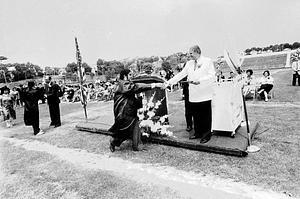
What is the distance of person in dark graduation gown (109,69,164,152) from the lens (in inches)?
214

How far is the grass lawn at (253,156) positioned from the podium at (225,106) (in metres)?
0.70

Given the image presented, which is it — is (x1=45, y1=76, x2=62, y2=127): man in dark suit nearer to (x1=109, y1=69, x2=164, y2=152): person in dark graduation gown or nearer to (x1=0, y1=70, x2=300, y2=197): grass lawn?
(x1=0, y1=70, x2=300, y2=197): grass lawn

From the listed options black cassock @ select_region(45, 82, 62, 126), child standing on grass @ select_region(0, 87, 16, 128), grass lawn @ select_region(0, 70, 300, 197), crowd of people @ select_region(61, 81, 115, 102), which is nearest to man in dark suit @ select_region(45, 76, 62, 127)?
black cassock @ select_region(45, 82, 62, 126)

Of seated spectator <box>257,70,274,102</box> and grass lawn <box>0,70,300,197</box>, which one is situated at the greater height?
seated spectator <box>257,70,274,102</box>

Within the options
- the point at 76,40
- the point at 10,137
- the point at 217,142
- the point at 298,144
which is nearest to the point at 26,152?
the point at 10,137

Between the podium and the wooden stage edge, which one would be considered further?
the podium

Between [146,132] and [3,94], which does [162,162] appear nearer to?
[146,132]

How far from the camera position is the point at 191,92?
203 inches

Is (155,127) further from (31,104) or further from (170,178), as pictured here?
(31,104)

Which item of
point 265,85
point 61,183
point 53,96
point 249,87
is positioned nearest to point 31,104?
point 53,96

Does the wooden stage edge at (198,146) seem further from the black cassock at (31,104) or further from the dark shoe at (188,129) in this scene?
the black cassock at (31,104)

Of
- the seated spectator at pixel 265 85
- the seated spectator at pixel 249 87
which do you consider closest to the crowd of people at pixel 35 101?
the seated spectator at pixel 249 87

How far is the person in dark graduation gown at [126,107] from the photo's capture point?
5.43m

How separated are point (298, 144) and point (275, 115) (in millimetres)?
2896
